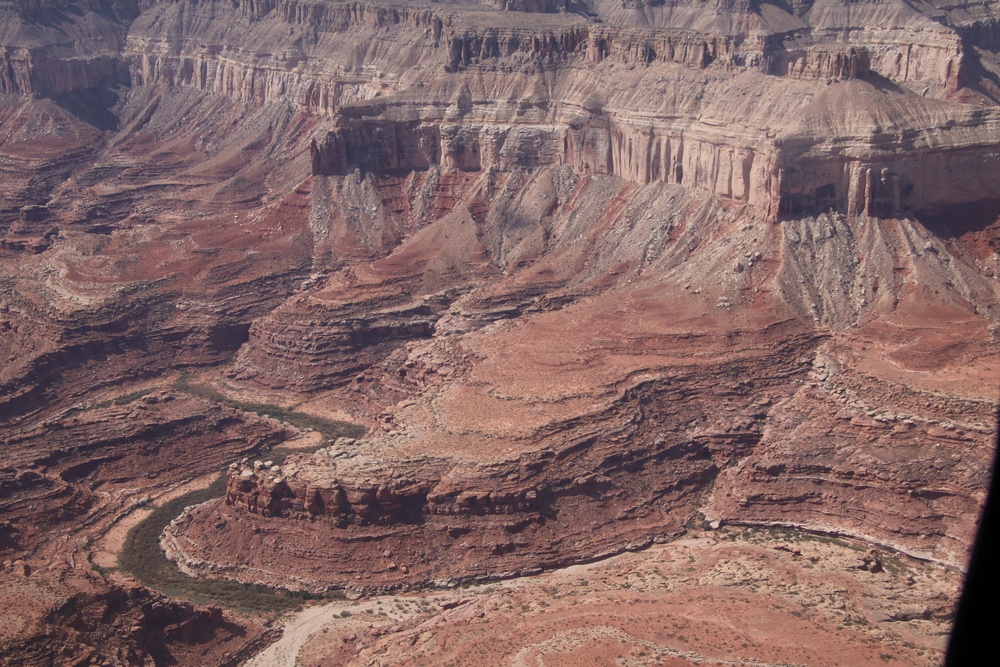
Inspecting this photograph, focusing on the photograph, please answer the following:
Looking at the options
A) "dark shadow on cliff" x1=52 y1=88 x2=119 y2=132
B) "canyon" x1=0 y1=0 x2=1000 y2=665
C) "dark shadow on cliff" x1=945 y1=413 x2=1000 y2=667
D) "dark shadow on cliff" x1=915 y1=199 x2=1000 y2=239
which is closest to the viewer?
"dark shadow on cliff" x1=945 y1=413 x2=1000 y2=667

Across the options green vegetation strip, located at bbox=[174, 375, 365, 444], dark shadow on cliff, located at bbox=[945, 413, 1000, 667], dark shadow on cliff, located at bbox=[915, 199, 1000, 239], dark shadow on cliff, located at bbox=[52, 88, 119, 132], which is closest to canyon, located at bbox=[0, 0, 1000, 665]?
dark shadow on cliff, located at bbox=[915, 199, 1000, 239]

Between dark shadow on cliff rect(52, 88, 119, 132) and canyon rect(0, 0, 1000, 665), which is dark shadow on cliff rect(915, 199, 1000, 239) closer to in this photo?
canyon rect(0, 0, 1000, 665)

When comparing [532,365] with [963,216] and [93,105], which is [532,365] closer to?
[963,216]

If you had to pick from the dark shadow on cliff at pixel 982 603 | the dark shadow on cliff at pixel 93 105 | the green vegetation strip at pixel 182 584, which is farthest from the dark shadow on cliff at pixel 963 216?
the dark shadow on cliff at pixel 93 105

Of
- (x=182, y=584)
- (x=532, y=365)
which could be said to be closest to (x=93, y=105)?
(x=532, y=365)

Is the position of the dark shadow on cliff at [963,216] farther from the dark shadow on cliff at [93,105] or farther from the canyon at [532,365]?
the dark shadow on cliff at [93,105]

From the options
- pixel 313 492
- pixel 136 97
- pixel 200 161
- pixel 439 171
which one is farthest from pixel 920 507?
pixel 136 97

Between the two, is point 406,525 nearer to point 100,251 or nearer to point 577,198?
point 577,198
